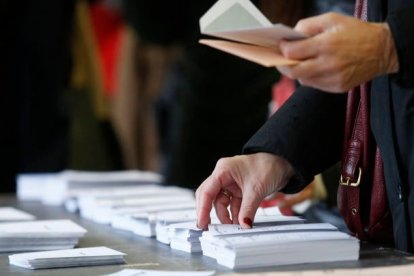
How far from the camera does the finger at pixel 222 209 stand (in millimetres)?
1870

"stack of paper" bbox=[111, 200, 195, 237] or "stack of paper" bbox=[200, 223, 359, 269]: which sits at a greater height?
"stack of paper" bbox=[200, 223, 359, 269]

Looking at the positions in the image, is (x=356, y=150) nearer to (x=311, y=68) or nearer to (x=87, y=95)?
(x=311, y=68)

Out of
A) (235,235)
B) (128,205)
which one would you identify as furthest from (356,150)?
(128,205)

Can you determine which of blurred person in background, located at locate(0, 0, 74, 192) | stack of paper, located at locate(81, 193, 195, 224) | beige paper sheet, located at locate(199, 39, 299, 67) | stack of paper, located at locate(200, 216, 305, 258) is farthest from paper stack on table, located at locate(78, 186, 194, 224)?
blurred person in background, located at locate(0, 0, 74, 192)

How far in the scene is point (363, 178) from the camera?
183cm

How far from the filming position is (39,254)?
5.73ft

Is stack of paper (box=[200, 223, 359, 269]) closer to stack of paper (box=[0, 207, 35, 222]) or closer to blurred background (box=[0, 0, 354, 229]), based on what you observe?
stack of paper (box=[0, 207, 35, 222])

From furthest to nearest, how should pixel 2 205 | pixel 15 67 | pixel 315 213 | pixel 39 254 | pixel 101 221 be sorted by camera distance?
pixel 15 67
pixel 2 205
pixel 315 213
pixel 101 221
pixel 39 254

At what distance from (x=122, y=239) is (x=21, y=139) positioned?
1.85 metres

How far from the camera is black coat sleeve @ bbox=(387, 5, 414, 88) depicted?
148cm

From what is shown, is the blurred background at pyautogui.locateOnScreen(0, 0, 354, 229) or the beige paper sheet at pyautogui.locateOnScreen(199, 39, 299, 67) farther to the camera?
the blurred background at pyautogui.locateOnScreen(0, 0, 354, 229)

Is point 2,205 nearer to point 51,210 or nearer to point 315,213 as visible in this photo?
point 51,210

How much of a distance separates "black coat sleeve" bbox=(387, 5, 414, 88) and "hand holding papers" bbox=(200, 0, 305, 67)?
5.4 inches

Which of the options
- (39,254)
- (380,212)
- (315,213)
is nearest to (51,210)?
(315,213)
